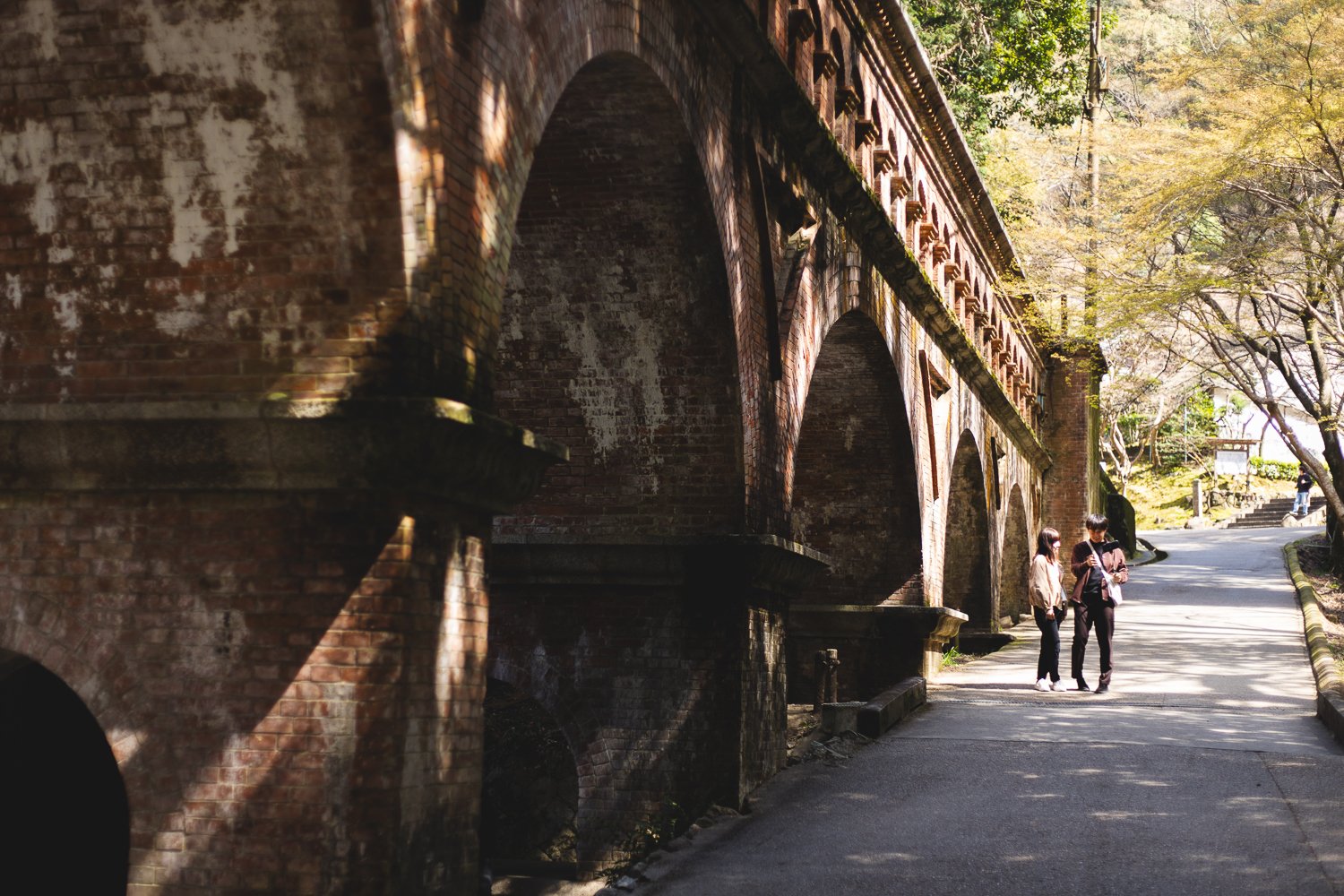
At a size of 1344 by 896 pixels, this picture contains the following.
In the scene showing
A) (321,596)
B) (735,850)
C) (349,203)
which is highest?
(349,203)

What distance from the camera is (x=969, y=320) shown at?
838 inches

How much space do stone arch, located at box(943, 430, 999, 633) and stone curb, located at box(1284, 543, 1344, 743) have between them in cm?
429

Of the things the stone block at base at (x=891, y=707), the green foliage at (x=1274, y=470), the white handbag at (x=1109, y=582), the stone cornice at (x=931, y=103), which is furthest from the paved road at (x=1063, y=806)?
the green foliage at (x=1274, y=470)

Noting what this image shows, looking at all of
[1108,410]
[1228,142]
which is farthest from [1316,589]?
[1108,410]

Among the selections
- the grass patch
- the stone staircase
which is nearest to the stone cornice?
the stone staircase

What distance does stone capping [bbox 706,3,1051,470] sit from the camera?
31.1 ft

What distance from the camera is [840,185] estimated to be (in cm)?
1216

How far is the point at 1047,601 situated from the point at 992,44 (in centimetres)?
1439

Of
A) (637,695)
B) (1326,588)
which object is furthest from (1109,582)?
(1326,588)

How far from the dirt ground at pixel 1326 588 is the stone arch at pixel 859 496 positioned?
174 inches

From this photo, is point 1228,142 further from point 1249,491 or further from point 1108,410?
point 1249,491

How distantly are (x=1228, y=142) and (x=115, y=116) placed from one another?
14.9m

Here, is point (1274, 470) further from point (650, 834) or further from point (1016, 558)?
point (650, 834)

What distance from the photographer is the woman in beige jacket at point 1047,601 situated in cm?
1324
